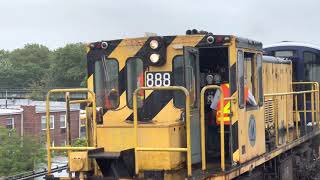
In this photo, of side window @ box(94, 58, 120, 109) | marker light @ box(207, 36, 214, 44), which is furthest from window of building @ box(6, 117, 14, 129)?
marker light @ box(207, 36, 214, 44)

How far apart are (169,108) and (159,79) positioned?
440mm

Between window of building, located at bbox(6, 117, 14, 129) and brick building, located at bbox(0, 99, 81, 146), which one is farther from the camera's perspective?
brick building, located at bbox(0, 99, 81, 146)

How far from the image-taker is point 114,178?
6.52m

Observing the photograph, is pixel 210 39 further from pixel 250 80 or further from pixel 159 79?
pixel 250 80

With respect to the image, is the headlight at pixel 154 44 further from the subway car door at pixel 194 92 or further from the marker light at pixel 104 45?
the marker light at pixel 104 45

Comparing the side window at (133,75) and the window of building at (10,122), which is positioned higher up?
the side window at (133,75)

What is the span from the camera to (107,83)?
7.64m

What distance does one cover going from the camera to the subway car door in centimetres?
696

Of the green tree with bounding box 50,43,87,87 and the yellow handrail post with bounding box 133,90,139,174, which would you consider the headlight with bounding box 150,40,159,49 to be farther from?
the green tree with bounding box 50,43,87,87

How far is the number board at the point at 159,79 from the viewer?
281 inches

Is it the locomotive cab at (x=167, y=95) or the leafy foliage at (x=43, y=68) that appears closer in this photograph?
the locomotive cab at (x=167, y=95)

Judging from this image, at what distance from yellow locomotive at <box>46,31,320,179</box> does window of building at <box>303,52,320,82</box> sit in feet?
21.2

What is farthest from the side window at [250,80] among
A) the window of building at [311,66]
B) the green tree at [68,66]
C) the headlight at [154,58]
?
the green tree at [68,66]

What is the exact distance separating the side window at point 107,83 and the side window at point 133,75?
204 mm
